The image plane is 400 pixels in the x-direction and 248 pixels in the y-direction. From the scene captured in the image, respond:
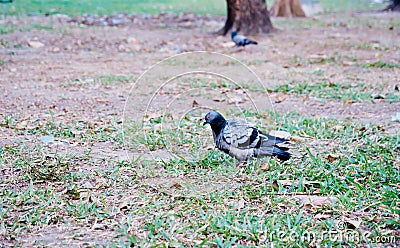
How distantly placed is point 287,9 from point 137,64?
8816 mm

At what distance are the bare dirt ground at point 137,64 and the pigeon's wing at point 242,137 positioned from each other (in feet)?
2.96

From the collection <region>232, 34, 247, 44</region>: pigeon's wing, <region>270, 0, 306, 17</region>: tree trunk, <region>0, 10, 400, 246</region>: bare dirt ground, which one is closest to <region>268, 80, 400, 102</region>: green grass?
<region>0, 10, 400, 246</region>: bare dirt ground

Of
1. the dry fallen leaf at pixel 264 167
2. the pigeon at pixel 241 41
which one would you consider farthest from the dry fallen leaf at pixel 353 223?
the pigeon at pixel 241 41

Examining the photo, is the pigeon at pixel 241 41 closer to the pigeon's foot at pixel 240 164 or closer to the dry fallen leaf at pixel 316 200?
the pigeon's foot at pixel 240 164

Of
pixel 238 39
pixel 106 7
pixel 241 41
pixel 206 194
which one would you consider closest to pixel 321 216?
pixel 206 194

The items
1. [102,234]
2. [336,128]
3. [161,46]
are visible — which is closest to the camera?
[102,234]

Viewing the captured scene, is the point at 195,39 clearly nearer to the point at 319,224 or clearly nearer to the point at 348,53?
the point at 348,53

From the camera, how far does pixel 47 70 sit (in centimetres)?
739

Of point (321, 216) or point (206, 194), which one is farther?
point (206, 194)

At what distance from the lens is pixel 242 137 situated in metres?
3.36

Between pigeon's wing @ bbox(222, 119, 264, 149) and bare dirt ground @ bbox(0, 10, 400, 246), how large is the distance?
2.96 ft

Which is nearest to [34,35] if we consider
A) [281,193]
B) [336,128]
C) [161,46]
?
[161,46]

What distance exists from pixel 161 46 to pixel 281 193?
6.67 metres

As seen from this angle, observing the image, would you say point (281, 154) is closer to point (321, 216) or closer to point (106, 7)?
point (321, 216)
